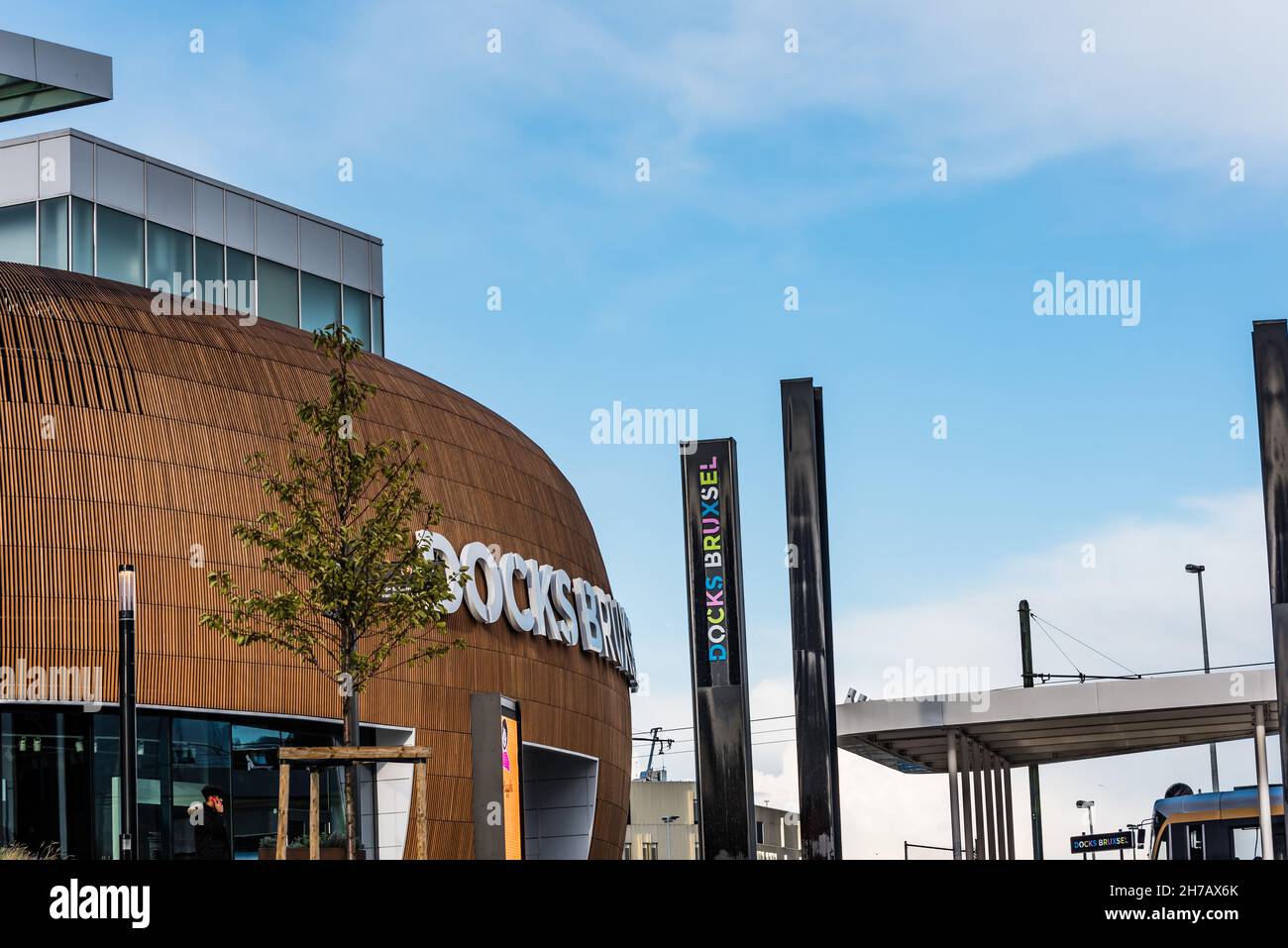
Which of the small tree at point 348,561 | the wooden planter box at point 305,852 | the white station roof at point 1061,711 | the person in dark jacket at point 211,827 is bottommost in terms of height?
the wooden planter box at point 305,852

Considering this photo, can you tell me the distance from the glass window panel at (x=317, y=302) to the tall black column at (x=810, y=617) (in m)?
29.4

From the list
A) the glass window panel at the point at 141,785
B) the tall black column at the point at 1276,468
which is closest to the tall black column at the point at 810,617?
the tall black column at the point at 1276,468

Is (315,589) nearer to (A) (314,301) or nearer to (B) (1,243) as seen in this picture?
(B) (1,243)

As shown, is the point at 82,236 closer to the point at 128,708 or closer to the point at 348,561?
the point at 128,708

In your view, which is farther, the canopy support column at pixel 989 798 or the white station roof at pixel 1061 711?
the canopy support column at pixel 989 798

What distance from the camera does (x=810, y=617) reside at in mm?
23031

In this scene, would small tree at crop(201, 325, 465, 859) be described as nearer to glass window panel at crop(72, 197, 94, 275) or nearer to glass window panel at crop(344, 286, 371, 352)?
glass window panel at crop(72, 197, 94, 275)

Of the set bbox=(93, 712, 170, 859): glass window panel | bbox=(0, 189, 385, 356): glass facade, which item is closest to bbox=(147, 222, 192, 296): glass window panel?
bbox=(0, 189, 385, 356): glass facade

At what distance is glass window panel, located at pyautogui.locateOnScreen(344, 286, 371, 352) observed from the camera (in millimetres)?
52062

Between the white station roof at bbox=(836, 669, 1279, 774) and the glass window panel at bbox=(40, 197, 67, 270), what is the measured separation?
25.7 m

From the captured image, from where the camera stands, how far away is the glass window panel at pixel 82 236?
4384cm

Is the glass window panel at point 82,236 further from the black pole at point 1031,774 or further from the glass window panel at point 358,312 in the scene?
the black pole at point 1031,774

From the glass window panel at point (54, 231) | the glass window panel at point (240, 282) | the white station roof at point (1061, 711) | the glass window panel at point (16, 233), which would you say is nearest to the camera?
the white station roof at point (1061, 711)
